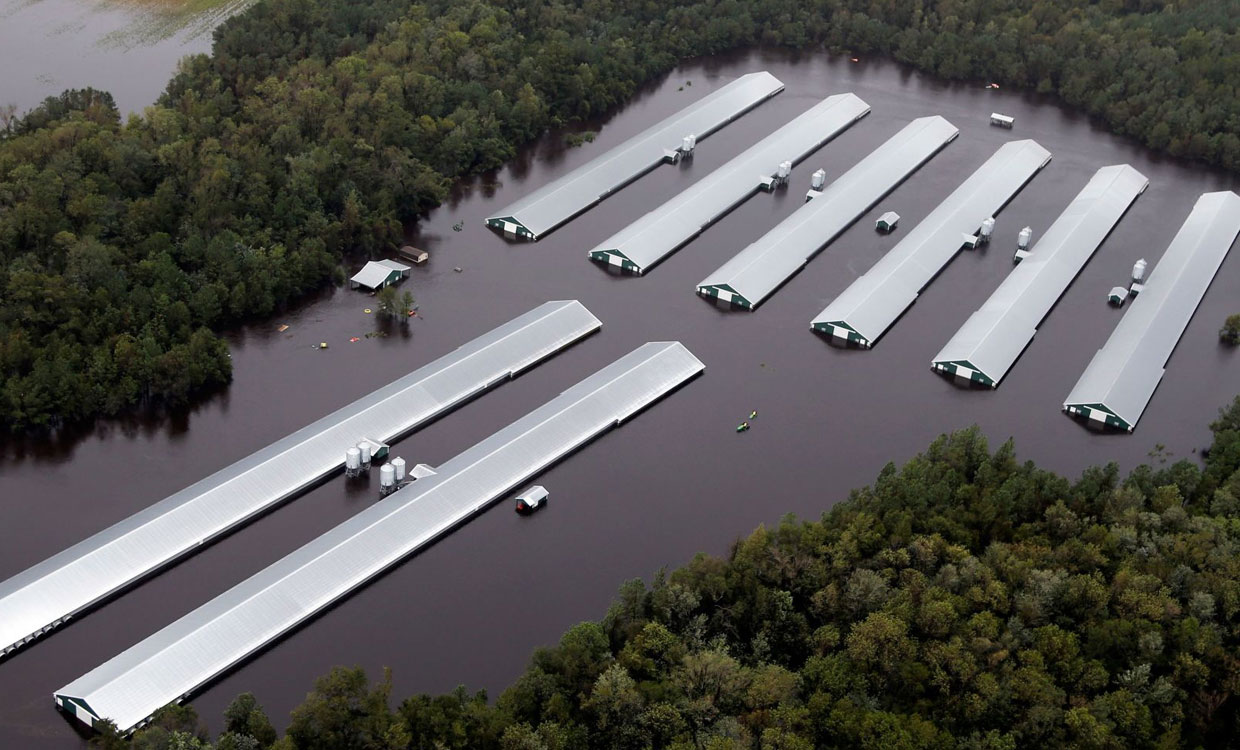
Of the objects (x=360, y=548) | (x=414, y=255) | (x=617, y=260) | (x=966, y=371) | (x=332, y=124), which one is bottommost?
(x=966, y=371)

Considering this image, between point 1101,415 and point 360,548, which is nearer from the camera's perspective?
point 360,548

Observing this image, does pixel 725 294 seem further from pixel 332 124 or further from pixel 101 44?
pixel 101 44

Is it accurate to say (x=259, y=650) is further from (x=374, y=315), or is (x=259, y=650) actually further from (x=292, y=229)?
(x=292, y=229)

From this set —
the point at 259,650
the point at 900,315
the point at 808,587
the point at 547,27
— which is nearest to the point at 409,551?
the point at 259,650

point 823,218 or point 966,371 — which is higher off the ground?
point 823,218

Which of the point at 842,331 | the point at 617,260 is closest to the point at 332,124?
the point at 617,260

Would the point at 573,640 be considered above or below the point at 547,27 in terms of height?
below

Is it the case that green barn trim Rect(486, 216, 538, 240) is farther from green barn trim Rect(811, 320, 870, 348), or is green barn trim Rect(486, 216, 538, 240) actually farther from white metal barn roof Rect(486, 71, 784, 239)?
green barn trim Rect(811, 320, 870, 348)

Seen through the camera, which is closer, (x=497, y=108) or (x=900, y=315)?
(x=900, y=315)
